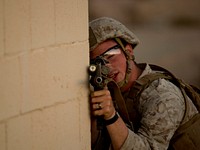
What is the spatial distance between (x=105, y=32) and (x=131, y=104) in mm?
512

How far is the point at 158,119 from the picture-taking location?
3783 mm

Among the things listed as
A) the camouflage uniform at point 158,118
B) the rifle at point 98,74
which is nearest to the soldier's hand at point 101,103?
the rifle at point 98,74

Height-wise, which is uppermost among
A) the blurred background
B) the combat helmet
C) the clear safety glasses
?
the combat helmet

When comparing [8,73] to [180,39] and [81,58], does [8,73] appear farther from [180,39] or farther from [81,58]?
[180,39]

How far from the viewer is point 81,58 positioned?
324cm

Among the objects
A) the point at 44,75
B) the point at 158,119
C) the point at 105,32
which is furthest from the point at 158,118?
the point at 44,75

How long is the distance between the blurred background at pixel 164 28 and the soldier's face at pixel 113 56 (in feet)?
19.5

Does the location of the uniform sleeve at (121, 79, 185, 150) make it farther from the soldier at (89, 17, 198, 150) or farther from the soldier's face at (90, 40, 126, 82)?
the soldier's face at (90, 40, 126, 82)

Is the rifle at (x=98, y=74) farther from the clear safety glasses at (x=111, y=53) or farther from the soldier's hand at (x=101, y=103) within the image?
the clear safety glasses at (x=111, y=53)

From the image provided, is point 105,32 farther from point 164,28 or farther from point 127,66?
point 164,28

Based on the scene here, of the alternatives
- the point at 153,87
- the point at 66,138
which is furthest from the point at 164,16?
the point at 66,138

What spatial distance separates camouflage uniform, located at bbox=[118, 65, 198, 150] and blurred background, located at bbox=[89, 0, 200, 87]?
5997 millimetres

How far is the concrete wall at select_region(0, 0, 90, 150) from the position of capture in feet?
9.02

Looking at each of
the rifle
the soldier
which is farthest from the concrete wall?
the soldier
